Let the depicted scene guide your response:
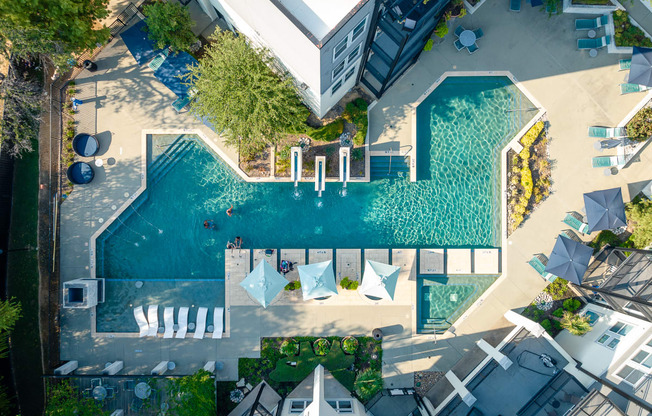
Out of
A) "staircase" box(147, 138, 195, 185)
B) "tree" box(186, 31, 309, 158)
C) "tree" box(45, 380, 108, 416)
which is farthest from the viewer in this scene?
"staircase" box(147, 138, 195, 185)

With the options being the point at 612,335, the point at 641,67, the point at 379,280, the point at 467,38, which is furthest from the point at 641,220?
the point at 379,280

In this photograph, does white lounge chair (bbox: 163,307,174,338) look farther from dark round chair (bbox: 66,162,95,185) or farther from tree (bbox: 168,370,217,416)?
dark round chair (bbox: 66,162,95,185)

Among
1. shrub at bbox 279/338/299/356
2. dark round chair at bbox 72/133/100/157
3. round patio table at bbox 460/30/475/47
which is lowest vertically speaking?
shrub at bbox 279/338/299/356

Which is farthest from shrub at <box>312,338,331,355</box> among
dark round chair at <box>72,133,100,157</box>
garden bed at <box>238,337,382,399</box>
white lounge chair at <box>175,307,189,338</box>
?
dark round chair at <box>72,133,100,157</box>

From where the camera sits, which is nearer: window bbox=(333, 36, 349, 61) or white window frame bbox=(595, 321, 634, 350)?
window bbox=(333, 36, 349, 61)

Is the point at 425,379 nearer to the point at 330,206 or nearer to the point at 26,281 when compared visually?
the point at 330,206

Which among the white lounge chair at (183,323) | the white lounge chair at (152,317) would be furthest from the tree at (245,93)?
the white lounge chair at (152,317)

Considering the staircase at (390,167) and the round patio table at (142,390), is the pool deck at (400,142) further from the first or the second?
the round patio table at (142,390)
